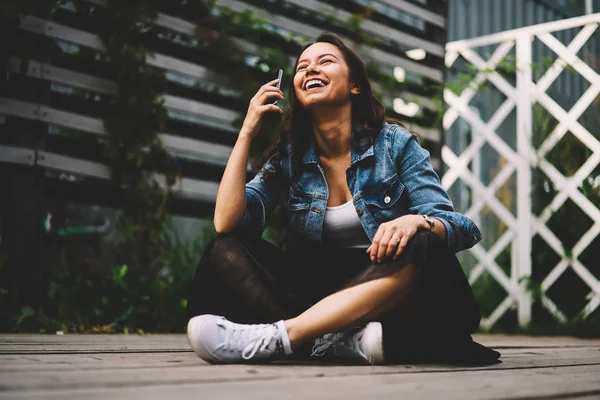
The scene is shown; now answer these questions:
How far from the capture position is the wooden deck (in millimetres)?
1125

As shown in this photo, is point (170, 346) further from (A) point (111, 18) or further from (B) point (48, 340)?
(A) point (111, 18)

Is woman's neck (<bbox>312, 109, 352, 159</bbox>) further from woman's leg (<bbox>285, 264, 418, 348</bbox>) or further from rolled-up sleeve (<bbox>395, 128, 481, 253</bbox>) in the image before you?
woman's leg (<bbox>285, 264, 418, 348</bbox>)

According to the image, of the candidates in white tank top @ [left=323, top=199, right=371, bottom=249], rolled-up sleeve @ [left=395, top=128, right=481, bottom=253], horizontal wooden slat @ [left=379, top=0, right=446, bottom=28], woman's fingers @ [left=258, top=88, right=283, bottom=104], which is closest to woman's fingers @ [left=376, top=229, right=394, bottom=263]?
rolled-up sleeve @ [left=395, top=128, right=481, bottom=253]

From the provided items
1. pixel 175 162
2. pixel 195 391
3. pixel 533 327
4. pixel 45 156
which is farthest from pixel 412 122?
pixel 195 391

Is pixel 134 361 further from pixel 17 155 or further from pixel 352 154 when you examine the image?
pixel 17 155

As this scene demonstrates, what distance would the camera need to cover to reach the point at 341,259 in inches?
74.9

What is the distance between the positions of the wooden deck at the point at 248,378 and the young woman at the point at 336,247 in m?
0.09

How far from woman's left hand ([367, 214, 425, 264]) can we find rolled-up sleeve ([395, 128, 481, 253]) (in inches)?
4.5

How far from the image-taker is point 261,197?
2021mm

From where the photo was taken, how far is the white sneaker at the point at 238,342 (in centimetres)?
161

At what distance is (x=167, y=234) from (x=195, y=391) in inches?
79.2

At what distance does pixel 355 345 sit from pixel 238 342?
0.28 metres

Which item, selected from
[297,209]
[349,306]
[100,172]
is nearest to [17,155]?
[100,172]

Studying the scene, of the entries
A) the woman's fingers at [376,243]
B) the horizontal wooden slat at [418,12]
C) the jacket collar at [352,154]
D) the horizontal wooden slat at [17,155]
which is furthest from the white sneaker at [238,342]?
the horizontal wooden slat at [418,12]
